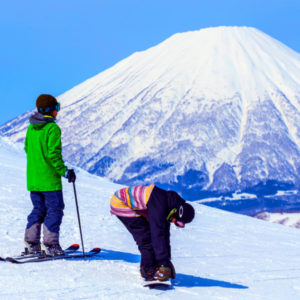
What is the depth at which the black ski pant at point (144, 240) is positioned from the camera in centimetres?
502

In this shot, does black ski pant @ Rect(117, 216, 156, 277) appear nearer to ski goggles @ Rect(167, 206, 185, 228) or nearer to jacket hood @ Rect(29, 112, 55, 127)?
ski goggles @ Rect(167, 206, 185, 228)

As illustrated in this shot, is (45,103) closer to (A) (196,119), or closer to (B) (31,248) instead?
(B) (31,248)

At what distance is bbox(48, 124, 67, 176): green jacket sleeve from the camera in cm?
557

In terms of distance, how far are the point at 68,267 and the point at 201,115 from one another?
187 metres

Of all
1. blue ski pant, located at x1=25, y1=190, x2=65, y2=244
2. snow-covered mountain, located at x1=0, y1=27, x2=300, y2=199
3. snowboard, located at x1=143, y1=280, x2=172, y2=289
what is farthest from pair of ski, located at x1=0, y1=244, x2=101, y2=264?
snow-covered mountain, located at x1=0, y1=27, x2=300, y2=199

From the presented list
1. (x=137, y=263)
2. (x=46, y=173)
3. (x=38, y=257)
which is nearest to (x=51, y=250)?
(x=38, y=257)

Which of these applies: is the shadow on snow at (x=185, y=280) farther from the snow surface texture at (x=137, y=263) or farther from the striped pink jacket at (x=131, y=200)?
the striped pink jacket at (x=131, y=200)

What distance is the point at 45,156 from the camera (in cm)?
569

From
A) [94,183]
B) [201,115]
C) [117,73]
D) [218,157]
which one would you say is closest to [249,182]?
[218,157]

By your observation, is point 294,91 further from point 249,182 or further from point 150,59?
point 150,59

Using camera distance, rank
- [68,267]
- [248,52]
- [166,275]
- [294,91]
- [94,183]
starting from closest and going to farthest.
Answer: [166,275]
[68,267]
[94,183]
[294,91]
[248,52]

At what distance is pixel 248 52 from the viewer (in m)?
197

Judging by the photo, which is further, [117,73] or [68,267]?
[117,73]

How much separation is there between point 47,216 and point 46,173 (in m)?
0.46
